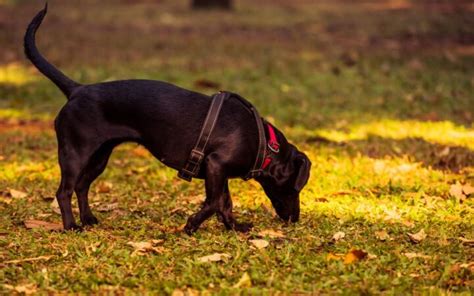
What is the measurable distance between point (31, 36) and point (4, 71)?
6896mm

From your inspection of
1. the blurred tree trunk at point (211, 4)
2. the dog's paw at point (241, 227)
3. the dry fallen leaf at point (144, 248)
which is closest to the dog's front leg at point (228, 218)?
the dog's paw at point (241, 227)

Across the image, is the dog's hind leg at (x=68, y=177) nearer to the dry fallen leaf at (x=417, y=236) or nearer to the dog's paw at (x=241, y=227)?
the dog's paw at (x=241, y=227)

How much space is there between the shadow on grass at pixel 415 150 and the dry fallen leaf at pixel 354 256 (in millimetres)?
2643

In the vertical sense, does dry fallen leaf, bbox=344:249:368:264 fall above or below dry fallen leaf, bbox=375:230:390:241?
above

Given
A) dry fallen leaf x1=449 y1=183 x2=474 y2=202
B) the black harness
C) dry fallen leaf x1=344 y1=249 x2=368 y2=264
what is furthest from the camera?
dry fallen leaf x1=449 y1=183 x2=474 y2=202

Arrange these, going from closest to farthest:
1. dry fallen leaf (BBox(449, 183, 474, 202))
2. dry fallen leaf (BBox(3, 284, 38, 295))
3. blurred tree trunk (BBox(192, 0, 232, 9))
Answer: dry fallen leaf (BBox(3, 284, 38, 295)) → dry fallen leaf (BBox(449, 183, 474, 202)) → blurred tree trunk (BBox(192, 0, 232, 9))

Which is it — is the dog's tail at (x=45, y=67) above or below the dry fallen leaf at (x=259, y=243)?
above

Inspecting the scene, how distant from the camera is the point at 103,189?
6.66m

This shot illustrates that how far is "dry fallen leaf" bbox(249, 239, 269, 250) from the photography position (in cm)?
494

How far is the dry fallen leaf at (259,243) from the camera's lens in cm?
494

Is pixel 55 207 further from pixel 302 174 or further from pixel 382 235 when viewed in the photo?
pixel 382 235

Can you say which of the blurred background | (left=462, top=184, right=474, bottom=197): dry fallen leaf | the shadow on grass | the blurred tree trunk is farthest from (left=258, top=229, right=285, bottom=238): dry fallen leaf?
the blurred tree trunk

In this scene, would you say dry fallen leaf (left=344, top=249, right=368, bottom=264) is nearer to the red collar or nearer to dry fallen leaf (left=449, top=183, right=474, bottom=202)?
the red collar

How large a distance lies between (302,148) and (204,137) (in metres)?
2.85
